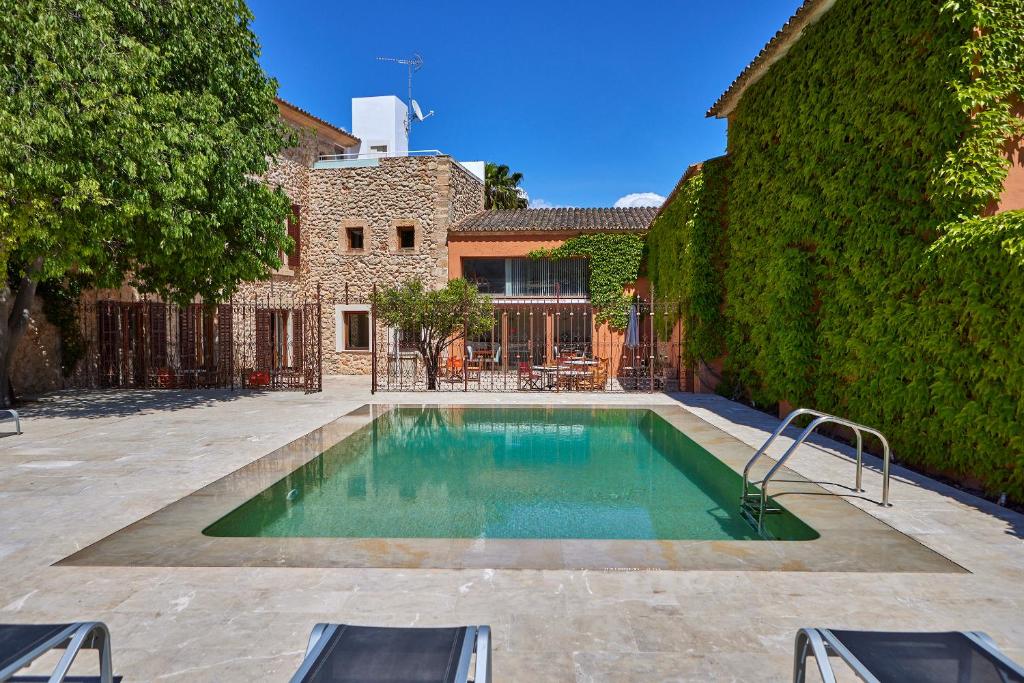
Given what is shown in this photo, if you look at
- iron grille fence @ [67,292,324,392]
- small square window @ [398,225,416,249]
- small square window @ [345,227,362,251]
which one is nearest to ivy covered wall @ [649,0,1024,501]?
iron grille fence @ [67,292,324,392]

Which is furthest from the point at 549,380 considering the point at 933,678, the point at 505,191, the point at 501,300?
the point at 505,191

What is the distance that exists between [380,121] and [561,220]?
1651 cm

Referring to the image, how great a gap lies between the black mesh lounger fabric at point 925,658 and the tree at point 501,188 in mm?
29894

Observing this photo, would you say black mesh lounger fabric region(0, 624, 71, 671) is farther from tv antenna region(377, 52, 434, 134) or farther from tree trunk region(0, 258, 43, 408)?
tv antenna region(377, 52, 434, 134)

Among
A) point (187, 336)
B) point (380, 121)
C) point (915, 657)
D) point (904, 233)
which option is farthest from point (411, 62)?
point (915, 657)

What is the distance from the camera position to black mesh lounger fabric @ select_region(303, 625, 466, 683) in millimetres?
1968

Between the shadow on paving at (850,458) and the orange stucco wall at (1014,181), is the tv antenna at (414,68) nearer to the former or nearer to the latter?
the shadow on paving at (850,458)

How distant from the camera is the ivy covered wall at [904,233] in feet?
17.9

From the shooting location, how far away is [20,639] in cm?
207

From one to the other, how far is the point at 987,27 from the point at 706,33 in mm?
8048

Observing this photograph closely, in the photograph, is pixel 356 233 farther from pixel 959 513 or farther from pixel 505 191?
pixel 959 513

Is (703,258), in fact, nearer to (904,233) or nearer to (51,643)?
(904,233)

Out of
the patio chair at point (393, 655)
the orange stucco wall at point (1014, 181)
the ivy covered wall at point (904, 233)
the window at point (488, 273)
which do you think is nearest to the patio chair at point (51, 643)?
the patio chair at point (393, 655)

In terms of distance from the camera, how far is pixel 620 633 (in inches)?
120
